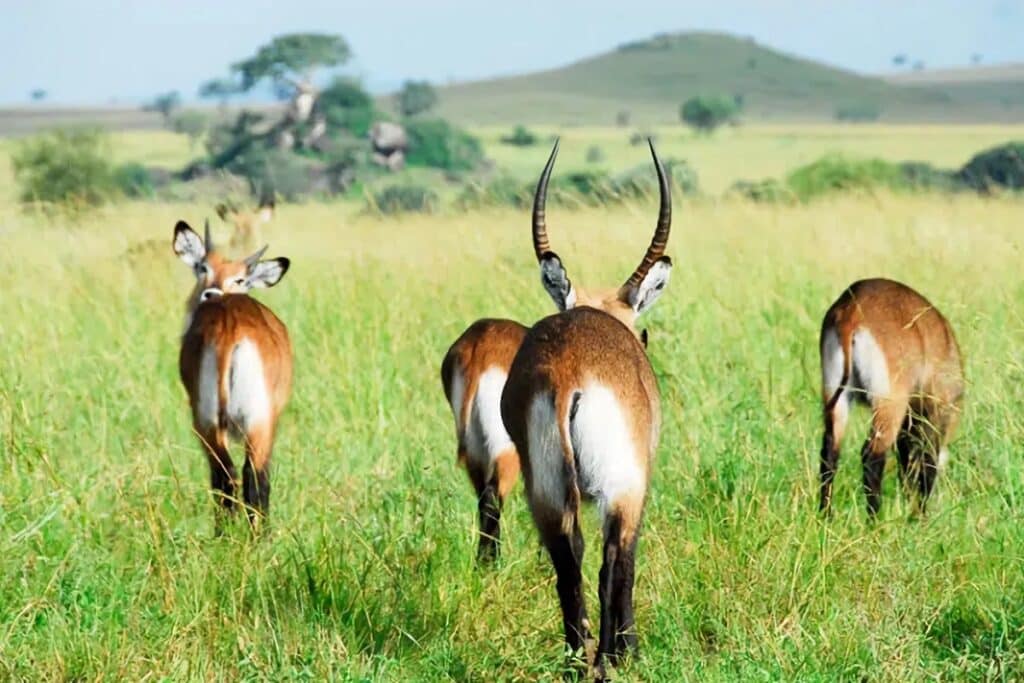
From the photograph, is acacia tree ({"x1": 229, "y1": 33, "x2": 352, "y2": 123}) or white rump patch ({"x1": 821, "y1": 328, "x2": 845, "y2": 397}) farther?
acacia tree ({"x1": 229, "y1": 33, "x2": 352, "y2": 123})

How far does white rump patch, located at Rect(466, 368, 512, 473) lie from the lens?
4906 mm

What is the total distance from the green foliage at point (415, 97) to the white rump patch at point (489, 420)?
61.5 m

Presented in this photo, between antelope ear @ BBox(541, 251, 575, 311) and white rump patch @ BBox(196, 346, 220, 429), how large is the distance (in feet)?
5.64

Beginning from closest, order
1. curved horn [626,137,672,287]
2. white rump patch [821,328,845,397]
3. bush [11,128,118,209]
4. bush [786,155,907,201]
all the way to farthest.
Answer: curved horn [626,137,672,287], white rump patch [821,328,845,397], bush [786,155,907,201], bush [11,128,118,209]

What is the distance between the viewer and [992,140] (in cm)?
Result: 5834

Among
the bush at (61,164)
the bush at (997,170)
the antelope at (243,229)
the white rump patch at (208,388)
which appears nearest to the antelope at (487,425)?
the white rump patch at (208,388)

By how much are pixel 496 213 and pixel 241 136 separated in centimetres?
2684

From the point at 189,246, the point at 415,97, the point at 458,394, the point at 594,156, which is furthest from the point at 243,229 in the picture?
the point at 415,97

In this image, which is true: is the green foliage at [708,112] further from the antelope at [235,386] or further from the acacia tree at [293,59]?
the antelope at [235,386]

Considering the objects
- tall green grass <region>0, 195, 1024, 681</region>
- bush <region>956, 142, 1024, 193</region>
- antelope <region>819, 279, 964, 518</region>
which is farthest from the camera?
bush <region>956, 142, 1024, 193</region>

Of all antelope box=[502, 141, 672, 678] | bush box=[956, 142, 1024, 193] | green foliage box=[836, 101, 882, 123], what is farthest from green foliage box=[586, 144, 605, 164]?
antelope box=[502, 141, 672, 678]

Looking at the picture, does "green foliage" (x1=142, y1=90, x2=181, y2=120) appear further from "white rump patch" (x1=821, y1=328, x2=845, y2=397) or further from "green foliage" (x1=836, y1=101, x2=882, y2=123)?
"white rump patch" (x1=821, y1=328, x2=845, y2=397)

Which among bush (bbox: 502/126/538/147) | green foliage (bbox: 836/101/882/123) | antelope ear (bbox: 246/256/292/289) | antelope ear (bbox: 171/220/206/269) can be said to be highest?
antelope ear (bbox: 171/220/206/269)

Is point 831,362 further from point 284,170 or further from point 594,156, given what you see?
point 594,156
